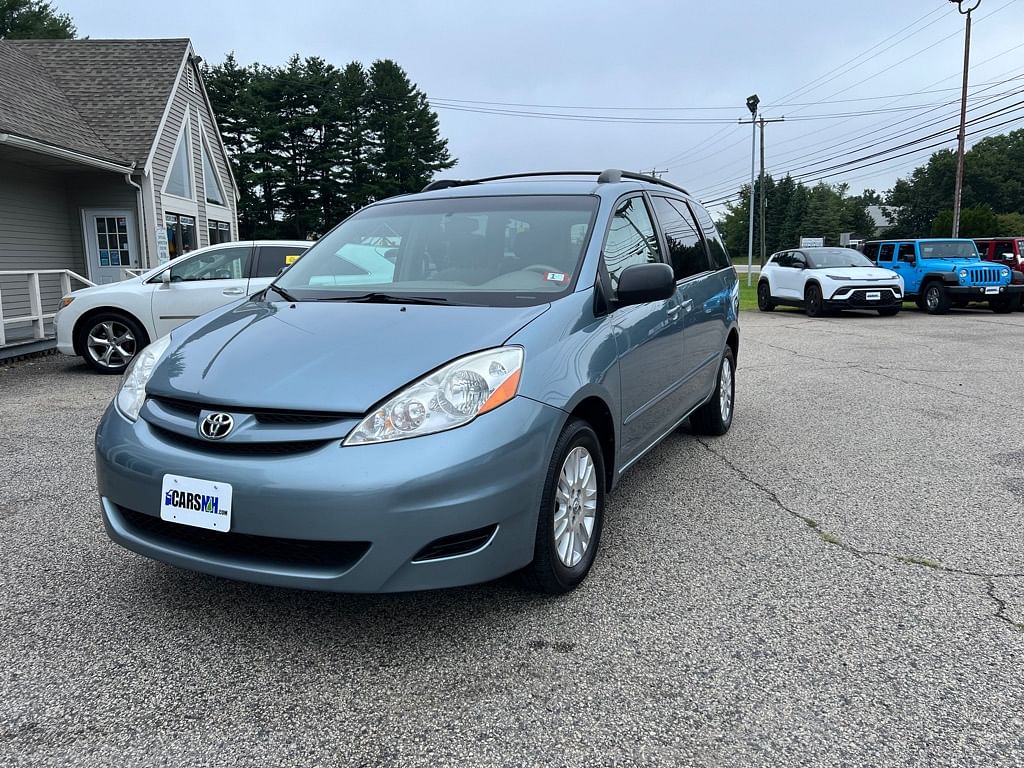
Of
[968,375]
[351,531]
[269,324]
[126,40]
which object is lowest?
[968,375]

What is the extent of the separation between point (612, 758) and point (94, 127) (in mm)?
18147

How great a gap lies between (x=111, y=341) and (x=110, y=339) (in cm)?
3

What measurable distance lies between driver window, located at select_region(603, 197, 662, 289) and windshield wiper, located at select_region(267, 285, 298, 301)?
4.90ft

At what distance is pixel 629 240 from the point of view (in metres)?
3.92

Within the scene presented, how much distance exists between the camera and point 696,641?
274cm

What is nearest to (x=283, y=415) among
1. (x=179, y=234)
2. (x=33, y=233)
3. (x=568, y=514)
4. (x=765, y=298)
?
(x=568, y=514)

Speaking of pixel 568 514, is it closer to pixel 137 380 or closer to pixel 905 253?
pixel 137 380

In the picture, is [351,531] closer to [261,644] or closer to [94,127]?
[261,644]

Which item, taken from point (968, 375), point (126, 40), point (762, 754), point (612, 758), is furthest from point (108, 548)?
point (126, 40)

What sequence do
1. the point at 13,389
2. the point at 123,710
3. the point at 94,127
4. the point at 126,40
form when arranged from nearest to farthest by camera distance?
the point at 123,710 < the point at 13,389 < the point at 94,127 < the point at 126,40

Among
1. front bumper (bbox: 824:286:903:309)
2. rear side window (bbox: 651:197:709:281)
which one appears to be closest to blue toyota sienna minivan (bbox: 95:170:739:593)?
rear side window (bbox: 651:197:709:281)

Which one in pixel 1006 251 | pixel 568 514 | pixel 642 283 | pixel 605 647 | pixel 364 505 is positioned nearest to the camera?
pixel 364 505

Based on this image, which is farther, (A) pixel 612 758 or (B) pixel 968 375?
(B) pixel 968 375

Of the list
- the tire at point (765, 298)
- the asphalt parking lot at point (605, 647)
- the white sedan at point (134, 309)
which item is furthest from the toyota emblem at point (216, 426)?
the tire at point (765, 298)
